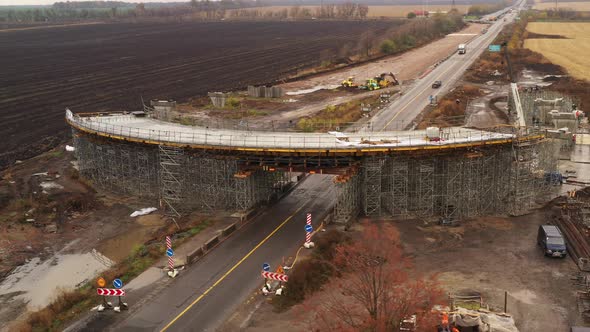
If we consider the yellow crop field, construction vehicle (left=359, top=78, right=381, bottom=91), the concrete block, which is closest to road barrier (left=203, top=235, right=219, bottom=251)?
the concrete block

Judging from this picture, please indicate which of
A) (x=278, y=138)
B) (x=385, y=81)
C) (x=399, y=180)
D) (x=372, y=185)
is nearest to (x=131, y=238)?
(x=278, y=138)

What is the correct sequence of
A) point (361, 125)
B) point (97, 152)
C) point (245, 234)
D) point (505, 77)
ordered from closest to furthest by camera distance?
point (245, 234), point (97, 152), point (361, 125), point (505, 77)

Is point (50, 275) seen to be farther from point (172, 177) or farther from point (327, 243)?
point (327, 243)

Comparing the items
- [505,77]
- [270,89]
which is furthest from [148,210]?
[505,77]

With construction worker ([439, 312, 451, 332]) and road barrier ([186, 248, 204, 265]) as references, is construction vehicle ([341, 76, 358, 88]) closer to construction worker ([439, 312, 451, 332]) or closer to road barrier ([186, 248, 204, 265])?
road barrier ([186, 248, 204, 265])

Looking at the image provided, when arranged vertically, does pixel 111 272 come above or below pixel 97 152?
below

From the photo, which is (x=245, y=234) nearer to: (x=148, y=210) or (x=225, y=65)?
(x=148, y=210)
